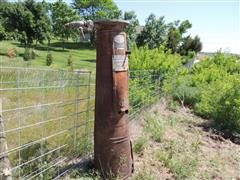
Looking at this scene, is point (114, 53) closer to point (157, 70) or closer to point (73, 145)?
point (73, 145)

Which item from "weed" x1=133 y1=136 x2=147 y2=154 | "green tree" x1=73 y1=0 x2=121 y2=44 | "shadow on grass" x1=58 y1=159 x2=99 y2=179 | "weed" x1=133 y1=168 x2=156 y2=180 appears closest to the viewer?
"shadow on grass" x1=58 y1=159 x2=99 y2=179

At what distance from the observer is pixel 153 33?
95.4ft

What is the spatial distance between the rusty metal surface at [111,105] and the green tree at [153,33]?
25760 mm

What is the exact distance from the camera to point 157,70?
731 cm

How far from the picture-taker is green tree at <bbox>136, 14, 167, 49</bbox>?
29059 mm

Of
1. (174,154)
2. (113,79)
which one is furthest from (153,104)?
(113,79)

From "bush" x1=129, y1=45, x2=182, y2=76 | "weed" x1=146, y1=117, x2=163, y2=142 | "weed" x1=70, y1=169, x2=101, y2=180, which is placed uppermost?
"bush" x1=129, y1=45, x2=182, y2=76

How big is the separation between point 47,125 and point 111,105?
1115 millimetres

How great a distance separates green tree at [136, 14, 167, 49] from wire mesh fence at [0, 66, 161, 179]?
24798mm

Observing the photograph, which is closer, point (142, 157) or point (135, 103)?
point (142, 157)

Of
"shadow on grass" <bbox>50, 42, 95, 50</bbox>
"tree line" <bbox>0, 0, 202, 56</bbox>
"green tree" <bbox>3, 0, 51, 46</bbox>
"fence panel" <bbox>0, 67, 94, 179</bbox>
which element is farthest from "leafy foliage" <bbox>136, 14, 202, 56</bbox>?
"fence panel" <bbox>0, 67, 94, 179</bbox>

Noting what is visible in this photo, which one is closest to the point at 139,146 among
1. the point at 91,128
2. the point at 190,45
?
the point at 91,128

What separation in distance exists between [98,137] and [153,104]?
355 centimetres

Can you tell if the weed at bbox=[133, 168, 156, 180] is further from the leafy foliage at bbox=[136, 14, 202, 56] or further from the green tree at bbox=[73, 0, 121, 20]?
the green tree at bbox=[73, 0, 121, 20]
